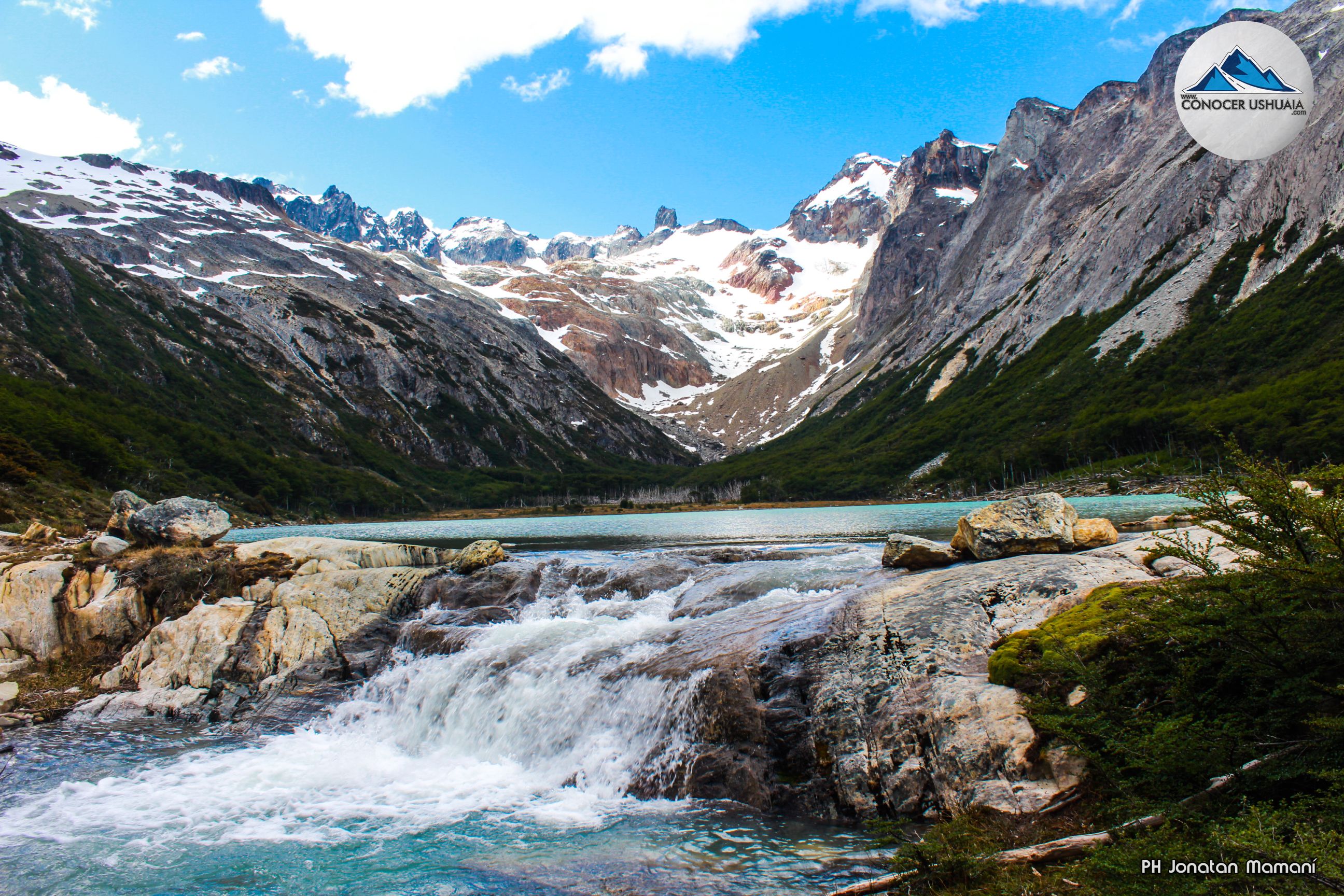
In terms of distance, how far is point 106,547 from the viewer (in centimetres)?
3008

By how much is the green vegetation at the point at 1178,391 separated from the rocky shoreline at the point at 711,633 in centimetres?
8287

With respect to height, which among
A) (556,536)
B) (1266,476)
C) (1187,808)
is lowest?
(556,536)

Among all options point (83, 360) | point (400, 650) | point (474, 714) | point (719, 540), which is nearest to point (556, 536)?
point (719, 540)

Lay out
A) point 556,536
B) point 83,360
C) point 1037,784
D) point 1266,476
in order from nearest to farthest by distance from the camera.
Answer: point 1266,476 → point 1037,784 → point 556,536 → point 83,360

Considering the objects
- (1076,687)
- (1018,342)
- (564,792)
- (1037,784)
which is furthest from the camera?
(1018,342)

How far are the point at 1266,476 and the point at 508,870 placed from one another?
1402 centimetres

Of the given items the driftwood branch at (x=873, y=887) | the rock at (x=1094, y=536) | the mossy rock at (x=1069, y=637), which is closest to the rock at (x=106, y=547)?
the driftwood branch at (x=873, y=887)

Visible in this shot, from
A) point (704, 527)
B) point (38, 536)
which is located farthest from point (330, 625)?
point (704, 527)

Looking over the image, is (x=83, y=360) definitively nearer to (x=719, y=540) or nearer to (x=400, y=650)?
(x=719, y=540)

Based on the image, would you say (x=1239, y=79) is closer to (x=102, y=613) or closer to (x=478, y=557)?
(x=478, y=557)

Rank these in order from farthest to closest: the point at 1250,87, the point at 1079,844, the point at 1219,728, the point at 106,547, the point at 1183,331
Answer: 1. the point at 1183,331
2. the point at 1250,87
3. the point at 106,547
4. the point at 1219,728
5. the point at 1079,844

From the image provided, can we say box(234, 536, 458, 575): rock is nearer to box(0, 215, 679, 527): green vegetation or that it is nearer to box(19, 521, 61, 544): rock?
box(19, 521, 61, 544): rock

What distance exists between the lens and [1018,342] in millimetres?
197875

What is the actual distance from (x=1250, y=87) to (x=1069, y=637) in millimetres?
185893
